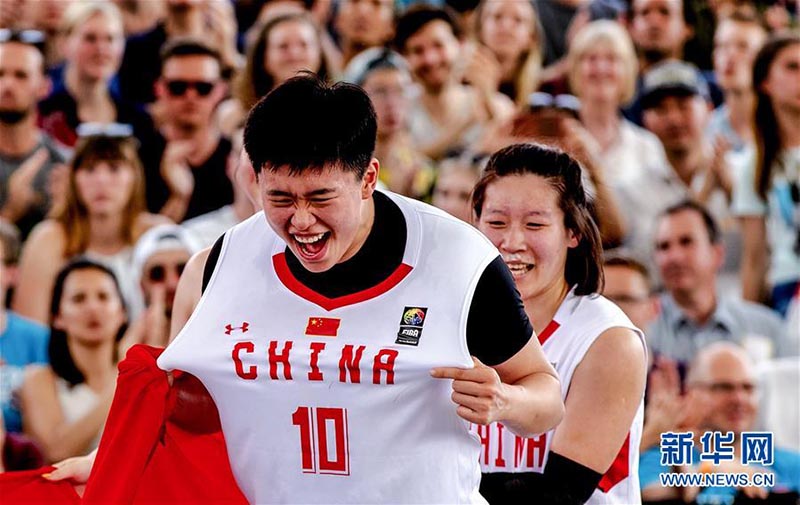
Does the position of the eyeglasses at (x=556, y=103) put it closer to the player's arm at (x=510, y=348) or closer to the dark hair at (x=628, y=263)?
the dark hair at (x=628, y=263)

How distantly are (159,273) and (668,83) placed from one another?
2788 mm

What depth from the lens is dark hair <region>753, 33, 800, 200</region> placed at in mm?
6277

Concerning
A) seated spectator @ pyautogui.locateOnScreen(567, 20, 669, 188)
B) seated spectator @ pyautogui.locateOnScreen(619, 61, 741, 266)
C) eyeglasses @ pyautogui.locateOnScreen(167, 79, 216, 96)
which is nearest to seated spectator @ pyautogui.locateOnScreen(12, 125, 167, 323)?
eyeglasses @ pyautogui.locateOnScreen(167, 79, 216, 96)

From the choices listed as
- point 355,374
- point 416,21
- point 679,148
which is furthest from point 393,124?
point 355,374

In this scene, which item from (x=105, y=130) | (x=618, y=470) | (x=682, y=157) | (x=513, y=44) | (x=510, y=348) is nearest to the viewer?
(x=510, y=348)

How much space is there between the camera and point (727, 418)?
5.23 meters

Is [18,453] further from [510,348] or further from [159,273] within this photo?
[510,348]

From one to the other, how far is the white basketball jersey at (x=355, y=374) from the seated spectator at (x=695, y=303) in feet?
11.1

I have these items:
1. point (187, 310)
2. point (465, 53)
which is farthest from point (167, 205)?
point (187, 310)

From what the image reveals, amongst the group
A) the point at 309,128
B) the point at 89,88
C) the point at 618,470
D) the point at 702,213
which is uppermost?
the point at 89,88

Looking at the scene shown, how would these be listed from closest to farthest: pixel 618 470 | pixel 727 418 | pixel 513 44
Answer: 1. pixel 618 470
2. pixel 727 418
3. pixel 513 44

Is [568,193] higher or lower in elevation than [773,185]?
lower

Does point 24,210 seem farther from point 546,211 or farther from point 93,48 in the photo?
point 546,211

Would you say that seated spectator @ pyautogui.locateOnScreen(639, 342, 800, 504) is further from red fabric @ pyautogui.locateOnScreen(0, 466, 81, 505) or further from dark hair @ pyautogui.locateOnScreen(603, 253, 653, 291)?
red fabric @ pyautogui.locateOnScreen(0, 466, 81, 505)
